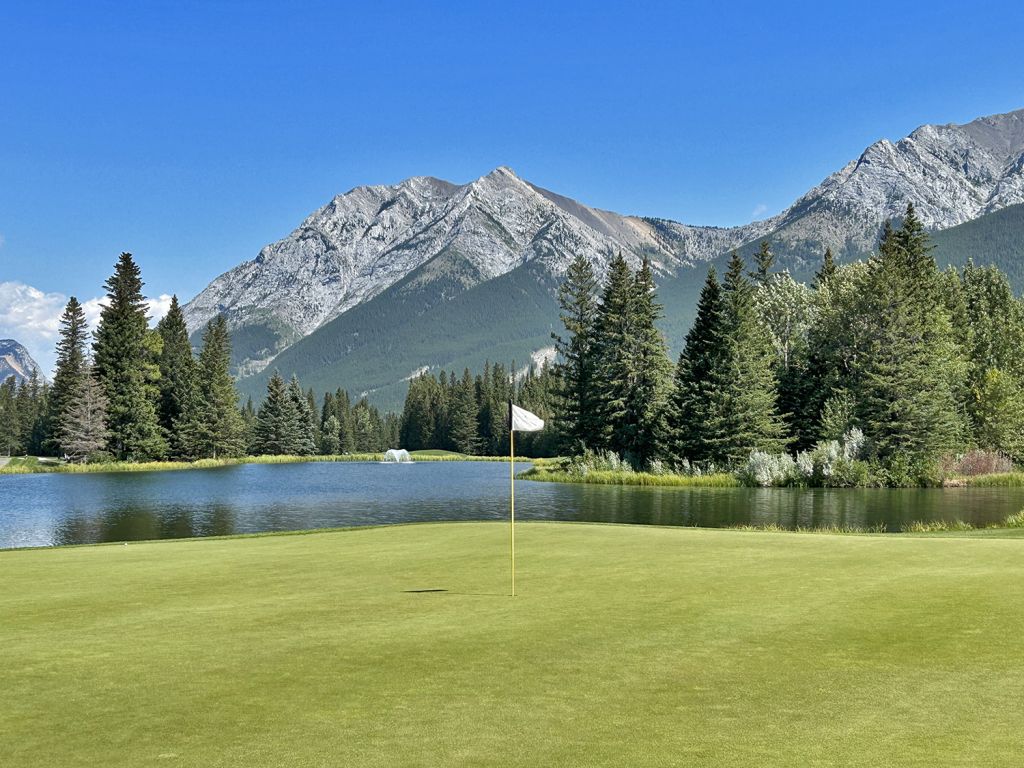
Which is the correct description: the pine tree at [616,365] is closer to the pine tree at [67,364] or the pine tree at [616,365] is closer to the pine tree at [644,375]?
the pine tree at [644,375]

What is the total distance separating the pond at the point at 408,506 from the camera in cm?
4088

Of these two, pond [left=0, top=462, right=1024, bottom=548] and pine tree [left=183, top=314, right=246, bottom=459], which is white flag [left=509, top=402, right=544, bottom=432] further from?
pine tree [left=183, top=314, right=246, bottom=459]

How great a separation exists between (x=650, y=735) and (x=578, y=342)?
82953 mm

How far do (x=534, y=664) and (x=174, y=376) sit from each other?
118476 millimetres

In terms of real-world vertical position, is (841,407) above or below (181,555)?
above

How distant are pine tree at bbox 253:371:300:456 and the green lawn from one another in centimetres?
13830

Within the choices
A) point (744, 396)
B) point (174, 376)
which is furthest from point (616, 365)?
point (174, 376)

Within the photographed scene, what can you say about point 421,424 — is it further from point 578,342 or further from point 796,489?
point 796,489

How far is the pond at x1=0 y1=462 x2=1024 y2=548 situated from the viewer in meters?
40.9

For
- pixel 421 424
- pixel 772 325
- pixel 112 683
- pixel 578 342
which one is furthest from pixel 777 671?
pixel 421 424

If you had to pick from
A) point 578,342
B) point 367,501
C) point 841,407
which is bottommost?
point 367,501

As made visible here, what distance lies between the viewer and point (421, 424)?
192 meters

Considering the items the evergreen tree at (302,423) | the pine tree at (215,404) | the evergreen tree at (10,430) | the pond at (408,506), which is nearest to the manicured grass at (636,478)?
the pond at (408,506)

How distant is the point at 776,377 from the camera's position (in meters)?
79.1
